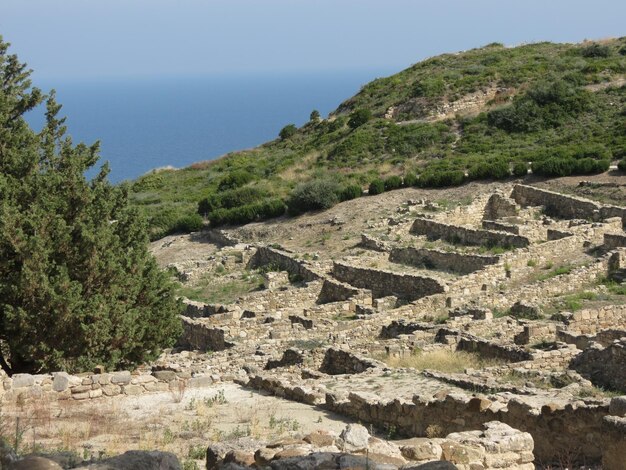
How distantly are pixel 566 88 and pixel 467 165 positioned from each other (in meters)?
11.1

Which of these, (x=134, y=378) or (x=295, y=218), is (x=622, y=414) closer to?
(x=134, y=378)

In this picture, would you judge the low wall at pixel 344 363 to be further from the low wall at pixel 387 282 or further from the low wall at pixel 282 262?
the low wall at pixel 282 262

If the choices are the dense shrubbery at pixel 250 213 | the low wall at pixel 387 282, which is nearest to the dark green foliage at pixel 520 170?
the dense shrubbery at pixel 250 213

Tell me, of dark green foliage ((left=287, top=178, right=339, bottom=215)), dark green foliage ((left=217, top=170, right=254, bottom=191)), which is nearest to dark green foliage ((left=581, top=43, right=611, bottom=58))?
dark green foliage ((left=217, top=170, right=254, bottom=191))

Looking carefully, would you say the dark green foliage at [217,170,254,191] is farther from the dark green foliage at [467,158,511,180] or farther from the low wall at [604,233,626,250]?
the low wall at [604,233,626,250]

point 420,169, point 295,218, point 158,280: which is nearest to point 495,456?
point 158,280

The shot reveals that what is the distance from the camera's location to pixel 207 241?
39.8 meters

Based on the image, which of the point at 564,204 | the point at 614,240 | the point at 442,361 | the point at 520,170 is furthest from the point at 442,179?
the point at 442,361

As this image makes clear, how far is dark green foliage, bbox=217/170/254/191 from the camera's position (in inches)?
1928

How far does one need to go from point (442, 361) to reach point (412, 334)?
1987mm

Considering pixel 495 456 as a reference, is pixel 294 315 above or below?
below

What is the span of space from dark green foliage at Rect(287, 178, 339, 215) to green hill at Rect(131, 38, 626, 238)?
48mm

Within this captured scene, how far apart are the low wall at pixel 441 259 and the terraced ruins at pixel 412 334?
4 cm

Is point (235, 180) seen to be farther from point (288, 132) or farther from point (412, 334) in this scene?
point (412, 334)
